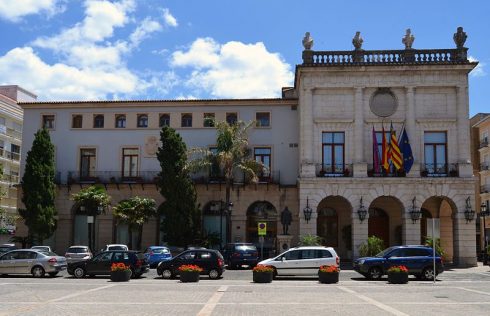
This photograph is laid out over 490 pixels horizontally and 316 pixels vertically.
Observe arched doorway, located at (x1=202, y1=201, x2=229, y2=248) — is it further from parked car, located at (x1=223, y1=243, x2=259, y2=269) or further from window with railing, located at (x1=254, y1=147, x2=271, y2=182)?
parked car, located at (x1=223, y1=243, x2=259, y2=269)

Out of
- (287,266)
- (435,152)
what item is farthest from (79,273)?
(435,152)

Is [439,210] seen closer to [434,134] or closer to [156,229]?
[434,134]

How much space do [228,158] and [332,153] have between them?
7.49 m

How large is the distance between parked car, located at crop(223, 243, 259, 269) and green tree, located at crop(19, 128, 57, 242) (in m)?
15.2

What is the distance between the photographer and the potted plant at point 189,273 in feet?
83.8

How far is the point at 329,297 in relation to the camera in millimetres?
→ 19406

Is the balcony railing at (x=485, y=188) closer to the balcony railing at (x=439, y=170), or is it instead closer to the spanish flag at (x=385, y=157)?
the balcony railing at (x=439, y=170)

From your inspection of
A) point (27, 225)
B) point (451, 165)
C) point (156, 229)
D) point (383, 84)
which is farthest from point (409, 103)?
point (27, 225)

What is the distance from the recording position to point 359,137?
40625 mm

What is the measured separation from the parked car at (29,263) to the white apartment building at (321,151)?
15.2 meters

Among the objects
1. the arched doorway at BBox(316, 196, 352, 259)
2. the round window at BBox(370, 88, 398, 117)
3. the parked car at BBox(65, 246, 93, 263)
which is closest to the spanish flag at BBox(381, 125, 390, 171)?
the round window at BBox(370, 88, 398, 117)

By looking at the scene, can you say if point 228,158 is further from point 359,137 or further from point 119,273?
point 119,273

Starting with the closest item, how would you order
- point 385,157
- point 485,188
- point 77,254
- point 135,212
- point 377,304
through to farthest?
point 377,304 < point 77,254 < point 385,157 < point 135,212 < point 485,188

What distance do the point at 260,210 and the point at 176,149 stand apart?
835 centimetres
